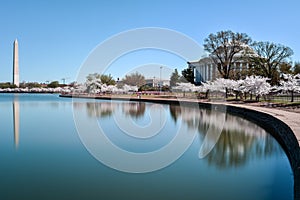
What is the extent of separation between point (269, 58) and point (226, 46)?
5729 mm

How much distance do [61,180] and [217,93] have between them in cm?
3463

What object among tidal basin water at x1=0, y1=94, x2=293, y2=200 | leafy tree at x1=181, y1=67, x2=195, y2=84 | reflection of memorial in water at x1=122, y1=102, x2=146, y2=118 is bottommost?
tidal basin water at x1=0, y1=94, x2=293, y2=200

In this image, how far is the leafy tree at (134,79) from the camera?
7762 cm

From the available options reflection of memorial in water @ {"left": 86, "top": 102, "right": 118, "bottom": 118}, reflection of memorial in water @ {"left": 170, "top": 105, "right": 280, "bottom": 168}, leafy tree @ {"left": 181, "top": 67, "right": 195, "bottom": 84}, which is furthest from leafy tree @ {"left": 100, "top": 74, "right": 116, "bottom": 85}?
reflection of memorial in water @ {"left": 170, "top": 105, "right": 280, "bottom": 168}

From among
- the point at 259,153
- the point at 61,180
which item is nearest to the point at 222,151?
the point at 259,153

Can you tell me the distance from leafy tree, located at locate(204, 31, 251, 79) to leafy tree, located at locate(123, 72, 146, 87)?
43425 mm

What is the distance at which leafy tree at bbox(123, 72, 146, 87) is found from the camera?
255ft

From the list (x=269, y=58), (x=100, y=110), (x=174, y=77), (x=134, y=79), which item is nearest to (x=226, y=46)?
(x=269, y=58)

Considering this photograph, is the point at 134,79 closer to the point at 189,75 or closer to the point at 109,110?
the point at 189,75

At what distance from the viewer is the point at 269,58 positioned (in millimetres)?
35219

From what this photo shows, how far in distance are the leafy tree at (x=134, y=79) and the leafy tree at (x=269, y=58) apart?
4442cm

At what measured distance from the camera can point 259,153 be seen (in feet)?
34.0

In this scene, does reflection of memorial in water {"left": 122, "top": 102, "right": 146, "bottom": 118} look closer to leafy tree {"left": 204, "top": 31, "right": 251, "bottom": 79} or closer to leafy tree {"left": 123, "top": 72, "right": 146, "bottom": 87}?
leafy tree {"left": 204, "top": 31, "right": 251, "bottom": 79}

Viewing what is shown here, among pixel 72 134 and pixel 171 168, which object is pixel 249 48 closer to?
pixel 72 134
